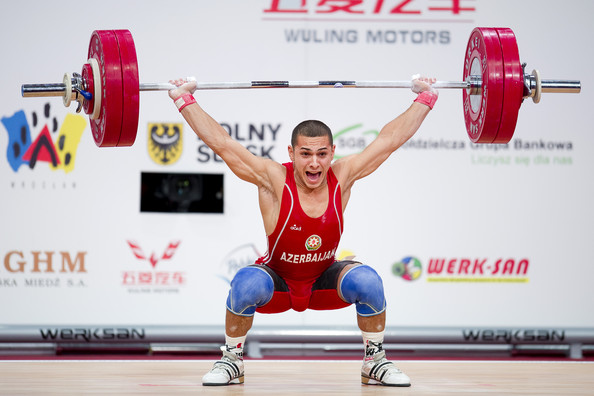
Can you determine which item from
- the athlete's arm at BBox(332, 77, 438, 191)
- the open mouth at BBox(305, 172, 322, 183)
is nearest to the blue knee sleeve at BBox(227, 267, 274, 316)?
the open mouth at BBox(305, 172, 322, 183)

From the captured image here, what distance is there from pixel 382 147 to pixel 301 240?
0.62m

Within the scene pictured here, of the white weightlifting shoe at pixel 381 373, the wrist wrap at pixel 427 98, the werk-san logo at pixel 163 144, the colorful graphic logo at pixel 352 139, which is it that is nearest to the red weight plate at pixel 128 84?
the wrist wrap at pixel 427 98

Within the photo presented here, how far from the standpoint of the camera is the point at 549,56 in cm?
600

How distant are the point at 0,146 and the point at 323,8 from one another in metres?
2.61

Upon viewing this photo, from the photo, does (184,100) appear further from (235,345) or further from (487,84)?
(487,84)

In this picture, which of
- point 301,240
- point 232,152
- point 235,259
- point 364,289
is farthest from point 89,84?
point 235,259

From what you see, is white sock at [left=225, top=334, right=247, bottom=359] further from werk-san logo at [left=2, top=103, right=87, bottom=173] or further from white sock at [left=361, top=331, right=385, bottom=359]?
werk-san logo at [left=2, top=103, right=87, bottom=173]

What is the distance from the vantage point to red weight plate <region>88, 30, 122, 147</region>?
3.56 metres

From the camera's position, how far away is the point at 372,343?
3.50 metres

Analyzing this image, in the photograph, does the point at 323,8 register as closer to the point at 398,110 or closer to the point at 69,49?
the point at 398,110

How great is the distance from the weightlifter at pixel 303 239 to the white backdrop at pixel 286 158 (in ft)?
7.02

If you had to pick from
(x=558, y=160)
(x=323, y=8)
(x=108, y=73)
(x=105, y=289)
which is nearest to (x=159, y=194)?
(x=105, y=289)

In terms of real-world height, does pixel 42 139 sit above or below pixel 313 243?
above

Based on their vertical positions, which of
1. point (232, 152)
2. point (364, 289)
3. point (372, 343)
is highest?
point (232, 152)
